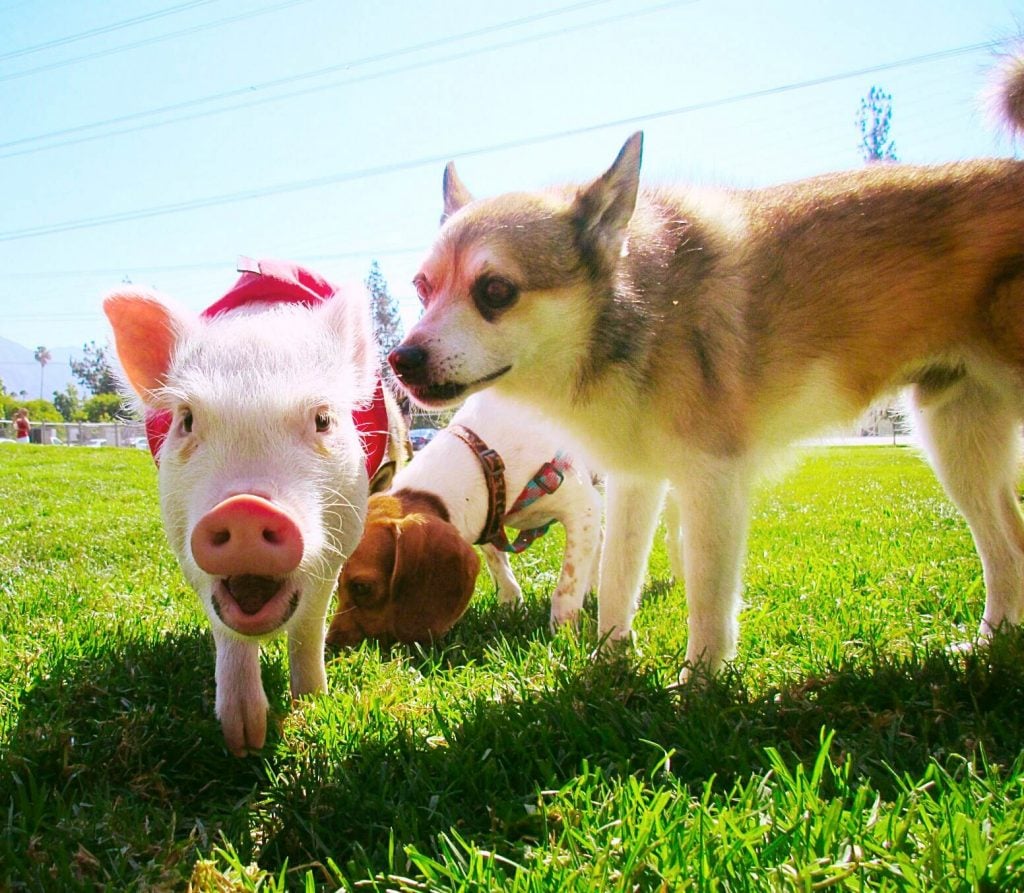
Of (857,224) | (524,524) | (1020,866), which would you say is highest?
(857,224)

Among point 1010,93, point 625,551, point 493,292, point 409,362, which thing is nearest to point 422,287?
point 493,292

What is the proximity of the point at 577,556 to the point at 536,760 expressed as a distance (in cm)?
232

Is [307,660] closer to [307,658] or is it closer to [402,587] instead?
[307,658]

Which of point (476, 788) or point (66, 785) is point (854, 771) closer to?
point (476, 788)

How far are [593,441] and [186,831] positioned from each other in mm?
1938

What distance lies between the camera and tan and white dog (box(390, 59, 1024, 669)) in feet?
10.2

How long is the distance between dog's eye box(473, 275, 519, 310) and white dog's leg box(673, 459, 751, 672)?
0.91 m

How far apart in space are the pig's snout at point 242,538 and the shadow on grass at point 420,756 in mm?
650

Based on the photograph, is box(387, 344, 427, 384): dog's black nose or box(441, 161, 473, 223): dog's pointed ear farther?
box(441, 161, 473, 223): dog's pointed ear

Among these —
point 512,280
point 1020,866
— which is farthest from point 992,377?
point 1020,866

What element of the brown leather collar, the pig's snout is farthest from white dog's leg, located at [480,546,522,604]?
the pig's snout

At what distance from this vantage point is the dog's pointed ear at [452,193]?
3760 millimetres

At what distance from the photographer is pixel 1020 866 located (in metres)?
1.52

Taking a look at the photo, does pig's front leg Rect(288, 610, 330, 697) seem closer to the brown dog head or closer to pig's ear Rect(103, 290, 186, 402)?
the brown dog head
